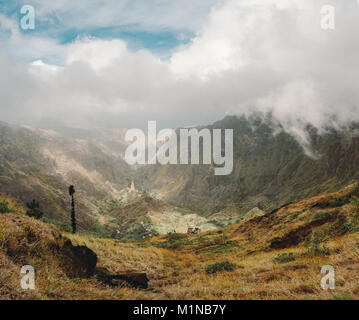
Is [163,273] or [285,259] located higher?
[285,259]

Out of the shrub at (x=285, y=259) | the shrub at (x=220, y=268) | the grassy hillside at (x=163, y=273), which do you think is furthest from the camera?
the shrub at (x=220, y=268)

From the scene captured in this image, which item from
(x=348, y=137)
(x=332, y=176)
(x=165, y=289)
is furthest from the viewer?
(x=348, y=137)

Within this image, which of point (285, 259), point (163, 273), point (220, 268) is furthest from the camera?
point (220, 268)

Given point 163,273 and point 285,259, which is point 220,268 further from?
point 285,259

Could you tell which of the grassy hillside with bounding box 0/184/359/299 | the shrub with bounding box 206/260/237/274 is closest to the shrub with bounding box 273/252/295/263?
Answer: the grassy hillside with bounding box 0/184/359/299

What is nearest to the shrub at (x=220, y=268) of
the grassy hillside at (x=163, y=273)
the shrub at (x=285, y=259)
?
the grassy hillside at (x=163, y=273)

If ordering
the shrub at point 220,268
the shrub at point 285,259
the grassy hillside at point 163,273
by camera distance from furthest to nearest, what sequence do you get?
the shrub at point 220,268, the shrub at point 285,259, the grassy hillside at point 163,273

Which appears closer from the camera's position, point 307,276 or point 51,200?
point 307,276

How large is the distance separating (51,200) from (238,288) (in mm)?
143902

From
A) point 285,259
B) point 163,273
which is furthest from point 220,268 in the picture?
point 285,259

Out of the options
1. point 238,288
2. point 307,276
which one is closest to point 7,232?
point 238,288

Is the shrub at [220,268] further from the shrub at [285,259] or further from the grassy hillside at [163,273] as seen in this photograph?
the shrub at [285,259]

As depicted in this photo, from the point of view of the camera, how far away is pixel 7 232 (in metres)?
8.91
